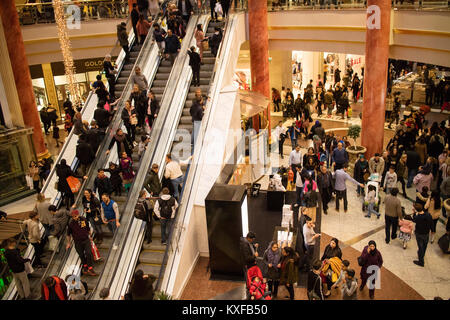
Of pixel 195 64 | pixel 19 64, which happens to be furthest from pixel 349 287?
pixel 19 64

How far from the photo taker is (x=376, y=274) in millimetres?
8641

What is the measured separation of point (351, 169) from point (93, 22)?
40.2 ft

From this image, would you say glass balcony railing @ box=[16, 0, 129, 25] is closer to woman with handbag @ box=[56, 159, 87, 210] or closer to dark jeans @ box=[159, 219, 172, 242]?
woman with handbag @ box=[56, 159, 87, 210]

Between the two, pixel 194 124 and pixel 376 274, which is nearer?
pixel 376 274

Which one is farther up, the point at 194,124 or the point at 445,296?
the point at 194,124

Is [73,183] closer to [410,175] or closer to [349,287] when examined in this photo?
[349,287]

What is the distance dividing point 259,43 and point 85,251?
36.7 feet

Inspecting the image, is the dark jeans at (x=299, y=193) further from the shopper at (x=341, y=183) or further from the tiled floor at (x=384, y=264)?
the shopper at (x=341, y=183)

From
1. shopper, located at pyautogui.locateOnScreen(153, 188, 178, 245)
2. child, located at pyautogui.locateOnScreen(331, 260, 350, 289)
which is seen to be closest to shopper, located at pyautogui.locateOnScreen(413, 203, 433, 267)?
child, located at pyautogui.locateOnScreen(331, 260, 350, 289)

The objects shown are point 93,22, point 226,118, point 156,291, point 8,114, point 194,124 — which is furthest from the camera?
point 93,22

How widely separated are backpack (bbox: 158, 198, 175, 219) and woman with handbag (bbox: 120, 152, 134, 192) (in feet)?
4.78

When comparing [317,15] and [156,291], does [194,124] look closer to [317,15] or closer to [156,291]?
[156,291]

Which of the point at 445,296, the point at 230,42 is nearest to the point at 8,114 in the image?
the point at 230,42

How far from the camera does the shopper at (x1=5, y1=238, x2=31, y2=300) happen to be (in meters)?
8.29
